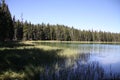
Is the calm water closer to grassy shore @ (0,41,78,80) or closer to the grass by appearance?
the grass

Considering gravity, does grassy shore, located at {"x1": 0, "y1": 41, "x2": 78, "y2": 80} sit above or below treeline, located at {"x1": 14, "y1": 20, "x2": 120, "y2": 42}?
below

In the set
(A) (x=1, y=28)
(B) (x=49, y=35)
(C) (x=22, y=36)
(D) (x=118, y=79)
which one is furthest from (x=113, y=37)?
(D) (x=118, y=79)

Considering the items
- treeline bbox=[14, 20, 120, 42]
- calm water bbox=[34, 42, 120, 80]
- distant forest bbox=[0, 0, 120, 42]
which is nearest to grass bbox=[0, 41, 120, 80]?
calm water bbox=[34, 42, 120, 80]

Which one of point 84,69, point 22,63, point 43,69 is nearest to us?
point 43,69

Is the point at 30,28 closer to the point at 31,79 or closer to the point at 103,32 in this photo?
the point at 103,32

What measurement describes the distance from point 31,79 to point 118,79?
20.5 ft

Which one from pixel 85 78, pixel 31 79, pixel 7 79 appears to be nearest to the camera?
pixel 7 79

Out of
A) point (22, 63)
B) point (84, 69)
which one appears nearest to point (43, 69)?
point (22, 63)

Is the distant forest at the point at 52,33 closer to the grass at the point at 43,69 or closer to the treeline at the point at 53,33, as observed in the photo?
the treeline at the point at 53,33

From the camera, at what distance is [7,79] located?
11.5m

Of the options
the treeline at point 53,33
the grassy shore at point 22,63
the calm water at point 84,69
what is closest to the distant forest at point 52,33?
the treeline at point 53,33

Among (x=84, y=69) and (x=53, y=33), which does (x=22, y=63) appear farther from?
(x=53, y=33)

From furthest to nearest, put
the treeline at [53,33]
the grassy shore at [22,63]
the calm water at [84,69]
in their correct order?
the treeline at [53,33] < the calm water at [84,69] < the grassy shore at [22,63]

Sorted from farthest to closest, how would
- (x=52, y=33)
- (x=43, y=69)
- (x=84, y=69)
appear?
1. (x=52, y=33)
2. (x=84, y=69)
3. (x=43, y=69)
